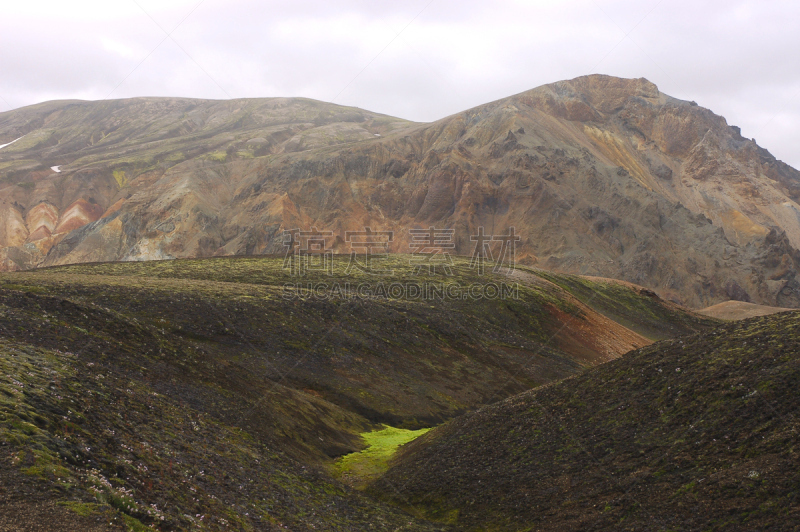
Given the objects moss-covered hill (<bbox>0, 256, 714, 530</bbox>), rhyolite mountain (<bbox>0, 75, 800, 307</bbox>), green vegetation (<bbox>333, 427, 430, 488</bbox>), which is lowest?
green vegetation (<bbox>333, 427, 430, 488</bbox>)

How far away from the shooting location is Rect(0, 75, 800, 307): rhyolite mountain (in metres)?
96.6

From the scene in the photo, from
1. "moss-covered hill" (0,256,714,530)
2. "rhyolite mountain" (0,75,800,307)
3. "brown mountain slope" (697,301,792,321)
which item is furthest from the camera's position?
"rhyolite mountain" (0,75,800,307)

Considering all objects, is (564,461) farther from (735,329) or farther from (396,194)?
(396,194)

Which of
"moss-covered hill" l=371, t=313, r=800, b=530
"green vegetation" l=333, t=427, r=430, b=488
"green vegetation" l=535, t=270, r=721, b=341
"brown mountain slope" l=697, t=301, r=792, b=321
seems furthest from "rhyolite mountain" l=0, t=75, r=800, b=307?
"moss-covered hill" l=371, t=313, r=800, b=530

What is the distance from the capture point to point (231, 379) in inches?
1059

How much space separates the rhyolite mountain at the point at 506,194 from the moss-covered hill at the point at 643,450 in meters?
73.4

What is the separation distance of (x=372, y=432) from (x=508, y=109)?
109 metres

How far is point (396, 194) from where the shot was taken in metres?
114

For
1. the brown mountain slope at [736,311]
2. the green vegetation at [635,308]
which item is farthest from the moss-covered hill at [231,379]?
the brown mountain slope at [736,311]

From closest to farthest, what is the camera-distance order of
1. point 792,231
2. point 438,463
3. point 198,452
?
point 198,452, point 438,463, point 792,231

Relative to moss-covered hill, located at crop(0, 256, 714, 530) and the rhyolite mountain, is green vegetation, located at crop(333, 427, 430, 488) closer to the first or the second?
moss-covered hill, located at crop(0, 256, 714, 530)

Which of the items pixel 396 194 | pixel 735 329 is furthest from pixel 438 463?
pixel 396 194

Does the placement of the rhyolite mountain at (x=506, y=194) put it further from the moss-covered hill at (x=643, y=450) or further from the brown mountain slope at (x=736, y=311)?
the moss-covered hill at (x=643, y=450)

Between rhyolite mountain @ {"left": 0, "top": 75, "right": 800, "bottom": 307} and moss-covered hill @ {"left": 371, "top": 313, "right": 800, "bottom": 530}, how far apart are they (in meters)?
73.4
